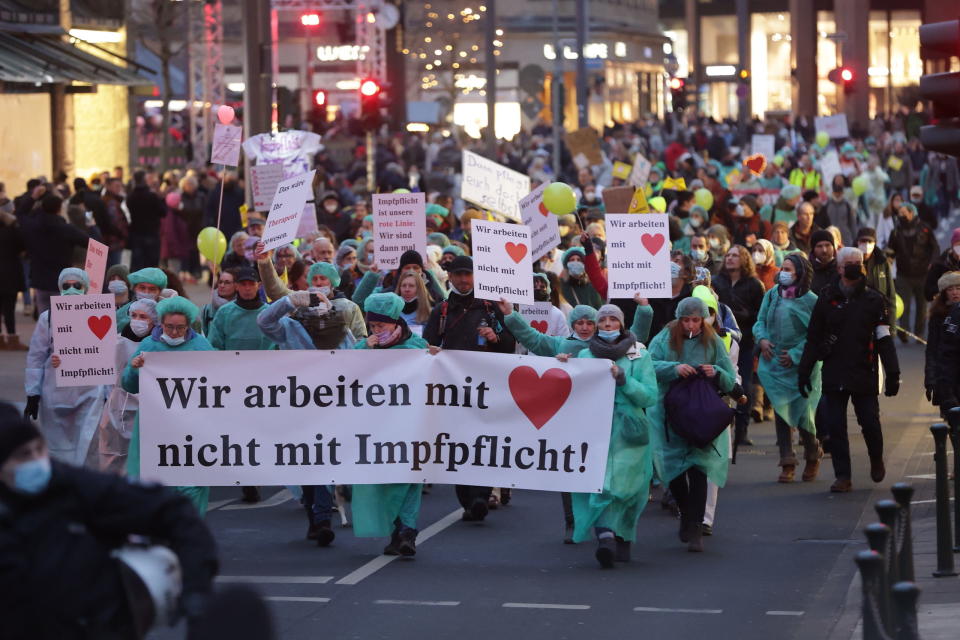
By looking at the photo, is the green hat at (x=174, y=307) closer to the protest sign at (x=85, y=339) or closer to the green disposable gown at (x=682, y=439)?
the protest sign at (x=85, y=339)

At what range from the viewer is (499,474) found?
38.8ft

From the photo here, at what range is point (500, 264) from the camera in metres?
12.9

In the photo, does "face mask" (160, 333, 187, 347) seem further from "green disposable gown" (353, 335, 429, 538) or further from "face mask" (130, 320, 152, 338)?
"green disposable gown" (353, 335, 429, 538)

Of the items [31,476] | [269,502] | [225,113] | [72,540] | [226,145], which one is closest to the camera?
[31,476]

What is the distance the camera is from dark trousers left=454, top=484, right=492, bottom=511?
13.0m

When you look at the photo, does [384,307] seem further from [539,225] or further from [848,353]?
[539,225]

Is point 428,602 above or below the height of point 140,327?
below

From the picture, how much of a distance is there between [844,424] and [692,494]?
7.58 feet

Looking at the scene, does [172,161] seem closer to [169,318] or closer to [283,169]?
[283,169]

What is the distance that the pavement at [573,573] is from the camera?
32.1ft

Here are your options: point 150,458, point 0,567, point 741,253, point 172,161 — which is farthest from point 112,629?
point 172,161

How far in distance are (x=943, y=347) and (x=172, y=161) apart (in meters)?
35.8

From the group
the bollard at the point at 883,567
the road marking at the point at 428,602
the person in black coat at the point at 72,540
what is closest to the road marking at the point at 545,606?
the road marking at the point at 428,602

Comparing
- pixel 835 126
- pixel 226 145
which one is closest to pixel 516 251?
pixel 226 145
